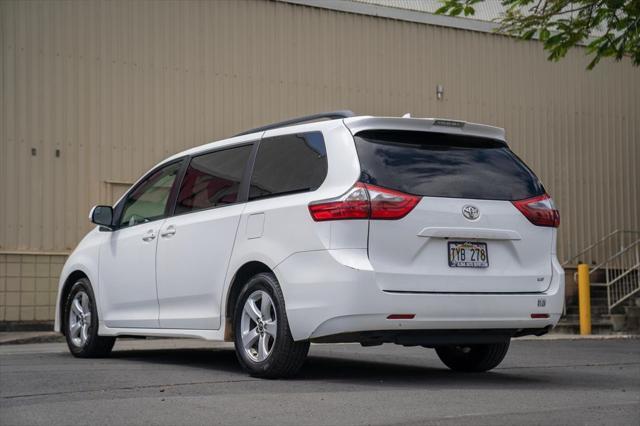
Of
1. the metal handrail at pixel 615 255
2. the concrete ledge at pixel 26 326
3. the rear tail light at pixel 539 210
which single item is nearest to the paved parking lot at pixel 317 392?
the rear tail light at pixel 539 210

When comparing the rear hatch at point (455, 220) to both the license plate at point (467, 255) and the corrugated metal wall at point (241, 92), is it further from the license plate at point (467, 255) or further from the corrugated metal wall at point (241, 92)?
the corrugated metal wall at point (241, 92)

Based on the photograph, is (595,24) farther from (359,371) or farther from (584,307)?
(584,307)

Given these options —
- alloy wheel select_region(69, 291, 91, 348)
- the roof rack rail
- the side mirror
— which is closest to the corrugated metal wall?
alloy wheel select_region(69, 291, 91, 348)

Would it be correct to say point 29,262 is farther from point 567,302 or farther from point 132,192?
point 567,302

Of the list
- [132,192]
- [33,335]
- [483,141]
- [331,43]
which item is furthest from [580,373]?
[331,43]

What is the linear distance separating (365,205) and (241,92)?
12.0m

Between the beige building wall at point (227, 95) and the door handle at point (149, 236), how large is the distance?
8071 mm

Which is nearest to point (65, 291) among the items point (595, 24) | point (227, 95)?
point (595, 24)

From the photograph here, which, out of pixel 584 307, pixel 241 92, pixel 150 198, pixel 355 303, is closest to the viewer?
pixel 355 303

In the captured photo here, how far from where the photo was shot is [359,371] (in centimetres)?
838

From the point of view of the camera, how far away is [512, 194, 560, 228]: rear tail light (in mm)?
7566

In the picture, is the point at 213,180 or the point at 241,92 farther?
the point at 241,92

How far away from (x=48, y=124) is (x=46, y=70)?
844 millimetres

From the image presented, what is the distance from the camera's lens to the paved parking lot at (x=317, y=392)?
5.63m
